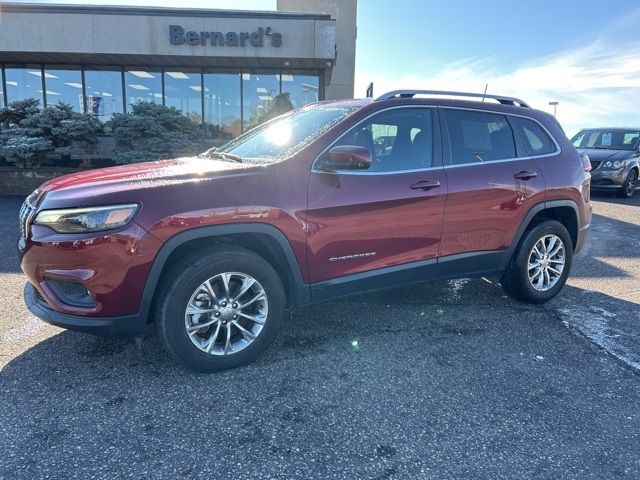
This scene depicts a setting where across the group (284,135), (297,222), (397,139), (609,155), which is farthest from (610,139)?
(297,222)

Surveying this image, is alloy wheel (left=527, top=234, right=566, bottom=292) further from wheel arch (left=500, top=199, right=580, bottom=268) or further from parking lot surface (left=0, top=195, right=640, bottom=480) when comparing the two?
parking lot surface (left=0, top=195, right=640, bottom=480)

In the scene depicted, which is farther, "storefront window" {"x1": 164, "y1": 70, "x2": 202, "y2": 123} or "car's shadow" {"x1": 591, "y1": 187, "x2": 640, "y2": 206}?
"storefront window" {"x1": 164, "y1": 70, "x2": 202, "y2": 123}

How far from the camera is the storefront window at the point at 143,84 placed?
46.4 feet

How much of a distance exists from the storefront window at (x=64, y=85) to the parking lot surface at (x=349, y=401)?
39.4 feet

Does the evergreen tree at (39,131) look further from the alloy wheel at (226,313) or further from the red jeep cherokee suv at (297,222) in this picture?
the alloy wheel at (226,313)

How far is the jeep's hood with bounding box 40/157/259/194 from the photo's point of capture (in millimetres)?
2834

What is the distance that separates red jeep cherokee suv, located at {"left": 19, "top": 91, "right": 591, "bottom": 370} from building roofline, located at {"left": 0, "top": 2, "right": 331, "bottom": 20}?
9.84 meters

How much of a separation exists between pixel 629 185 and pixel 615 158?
92 centimetres

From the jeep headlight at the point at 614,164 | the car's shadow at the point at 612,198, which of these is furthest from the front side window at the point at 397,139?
the jeep headlight at the point at 614,164

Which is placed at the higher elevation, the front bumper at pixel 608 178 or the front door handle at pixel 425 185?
the front door handle at pixel 425 185

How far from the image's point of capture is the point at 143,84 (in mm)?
14203

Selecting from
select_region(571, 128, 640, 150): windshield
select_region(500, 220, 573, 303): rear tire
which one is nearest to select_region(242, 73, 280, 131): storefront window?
select_region(571, 128, 640, 150): windshield

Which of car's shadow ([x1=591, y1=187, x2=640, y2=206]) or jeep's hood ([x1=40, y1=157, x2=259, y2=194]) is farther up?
jeep's hood ([x1=40, y1=157, x2=259, y2=194])

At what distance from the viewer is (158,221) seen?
2.73 meters
